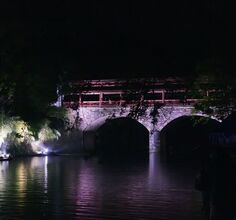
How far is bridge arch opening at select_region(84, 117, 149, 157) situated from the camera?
46562mm

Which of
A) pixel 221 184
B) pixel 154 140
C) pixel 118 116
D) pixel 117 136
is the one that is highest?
pixel 118 116

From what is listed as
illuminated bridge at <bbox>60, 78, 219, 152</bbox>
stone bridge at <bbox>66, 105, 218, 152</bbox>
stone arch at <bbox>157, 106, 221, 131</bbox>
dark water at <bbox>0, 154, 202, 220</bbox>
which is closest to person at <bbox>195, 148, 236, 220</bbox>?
dark water at <bbox>0, 154, 202, 220</bbox>

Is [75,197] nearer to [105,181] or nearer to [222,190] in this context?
[105,181]

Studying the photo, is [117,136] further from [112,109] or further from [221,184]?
[221,184]

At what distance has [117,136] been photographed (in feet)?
167

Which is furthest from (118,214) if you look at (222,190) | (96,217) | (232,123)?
(222,190)

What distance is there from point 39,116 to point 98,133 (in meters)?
11.7

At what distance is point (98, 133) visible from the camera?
1919 inches

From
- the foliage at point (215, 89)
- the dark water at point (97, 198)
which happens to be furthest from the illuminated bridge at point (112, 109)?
the dark water at point (97, 198)

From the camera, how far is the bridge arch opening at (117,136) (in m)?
46.6

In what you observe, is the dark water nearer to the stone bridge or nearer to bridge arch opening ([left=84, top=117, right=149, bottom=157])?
the stone bridge

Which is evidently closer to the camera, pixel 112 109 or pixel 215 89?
pixel 215 89

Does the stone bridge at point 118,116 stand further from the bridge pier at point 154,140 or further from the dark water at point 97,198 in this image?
the dark water at point 97,198

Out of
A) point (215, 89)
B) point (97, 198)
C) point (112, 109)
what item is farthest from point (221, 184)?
point (112, 109)
